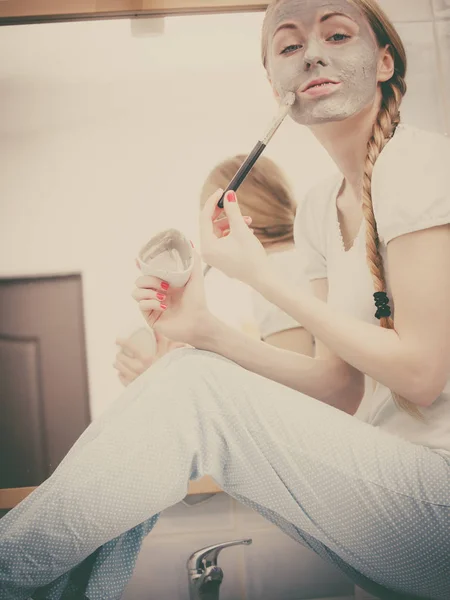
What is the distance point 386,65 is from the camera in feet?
3.09

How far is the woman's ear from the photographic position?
93 centimetres

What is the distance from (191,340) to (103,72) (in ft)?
1.73

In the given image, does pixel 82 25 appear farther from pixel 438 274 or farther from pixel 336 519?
pixel 336 519

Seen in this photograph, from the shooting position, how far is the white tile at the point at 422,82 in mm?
999

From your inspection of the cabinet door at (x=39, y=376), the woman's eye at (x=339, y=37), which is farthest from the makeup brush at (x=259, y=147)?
the cabinet door at (x=39, y=376)

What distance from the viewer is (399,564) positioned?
66 centimetres

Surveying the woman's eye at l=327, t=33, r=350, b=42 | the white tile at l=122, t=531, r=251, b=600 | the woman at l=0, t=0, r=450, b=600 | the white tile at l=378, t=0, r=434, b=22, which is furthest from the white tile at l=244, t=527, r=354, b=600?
the white tile at l=378, t=0, r=434, b=22

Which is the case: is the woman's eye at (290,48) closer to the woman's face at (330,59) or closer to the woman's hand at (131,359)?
the woman's face at (330,59)

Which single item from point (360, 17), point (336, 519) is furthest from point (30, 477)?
point (360, 17)

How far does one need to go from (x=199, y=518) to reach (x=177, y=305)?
353mm

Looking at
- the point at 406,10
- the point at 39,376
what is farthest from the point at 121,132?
the point at 406,10

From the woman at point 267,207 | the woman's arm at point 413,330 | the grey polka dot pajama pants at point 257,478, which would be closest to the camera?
the grey polka dot pajama pants at point 257,478

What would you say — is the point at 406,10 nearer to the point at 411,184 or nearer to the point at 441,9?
the point at 441,9

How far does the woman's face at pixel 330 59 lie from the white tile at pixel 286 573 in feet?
2.30
